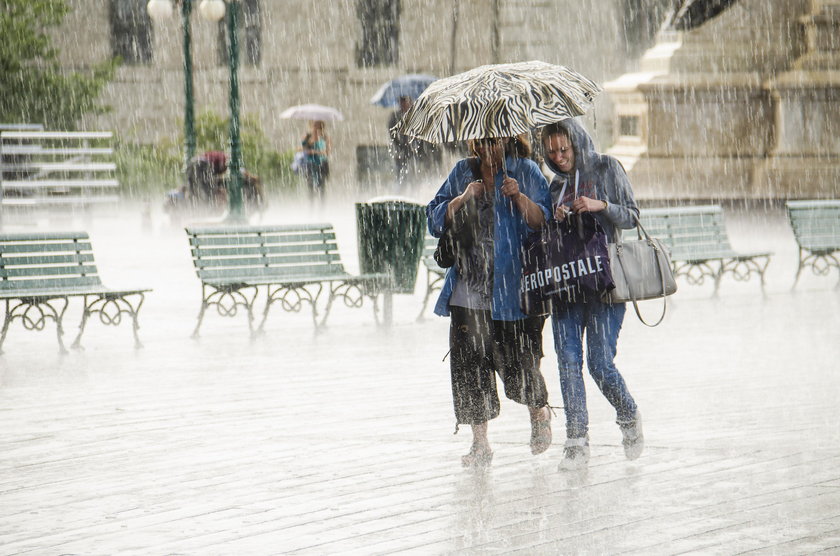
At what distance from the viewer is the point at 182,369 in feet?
32.4

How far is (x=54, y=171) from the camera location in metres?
27.8

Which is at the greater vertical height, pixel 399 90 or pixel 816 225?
pixel 399 90

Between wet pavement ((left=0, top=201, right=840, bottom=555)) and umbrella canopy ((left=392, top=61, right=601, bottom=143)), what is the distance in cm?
156

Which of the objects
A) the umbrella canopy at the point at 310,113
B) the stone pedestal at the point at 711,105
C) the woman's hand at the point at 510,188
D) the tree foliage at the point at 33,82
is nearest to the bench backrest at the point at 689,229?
A: the stone pedestal at the point at 711,105

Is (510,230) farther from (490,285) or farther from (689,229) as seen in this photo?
(689,229)

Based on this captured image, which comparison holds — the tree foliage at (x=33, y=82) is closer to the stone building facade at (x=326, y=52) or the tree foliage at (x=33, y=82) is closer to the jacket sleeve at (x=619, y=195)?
the stone building facade at (x=326, y=52)

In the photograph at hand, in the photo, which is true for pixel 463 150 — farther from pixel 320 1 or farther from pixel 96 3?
pixel 96 3

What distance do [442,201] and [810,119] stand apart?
601 inches

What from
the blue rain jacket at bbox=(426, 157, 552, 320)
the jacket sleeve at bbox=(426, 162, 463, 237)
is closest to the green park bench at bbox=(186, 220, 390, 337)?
the jacket sleeve at bbox=(426, 162, 463, 237)

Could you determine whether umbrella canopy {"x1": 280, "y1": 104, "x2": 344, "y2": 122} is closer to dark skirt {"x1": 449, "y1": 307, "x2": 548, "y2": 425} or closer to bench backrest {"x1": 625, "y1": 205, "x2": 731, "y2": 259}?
bench backrest {"x1": 625, "y1": 205, "x2": 731, "y2": 259}

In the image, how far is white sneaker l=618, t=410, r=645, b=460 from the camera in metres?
6.84

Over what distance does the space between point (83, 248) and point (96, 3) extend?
84.3ft

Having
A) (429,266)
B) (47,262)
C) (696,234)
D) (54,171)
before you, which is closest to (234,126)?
(429,266)

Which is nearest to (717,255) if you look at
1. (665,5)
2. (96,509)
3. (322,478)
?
(322,478)
